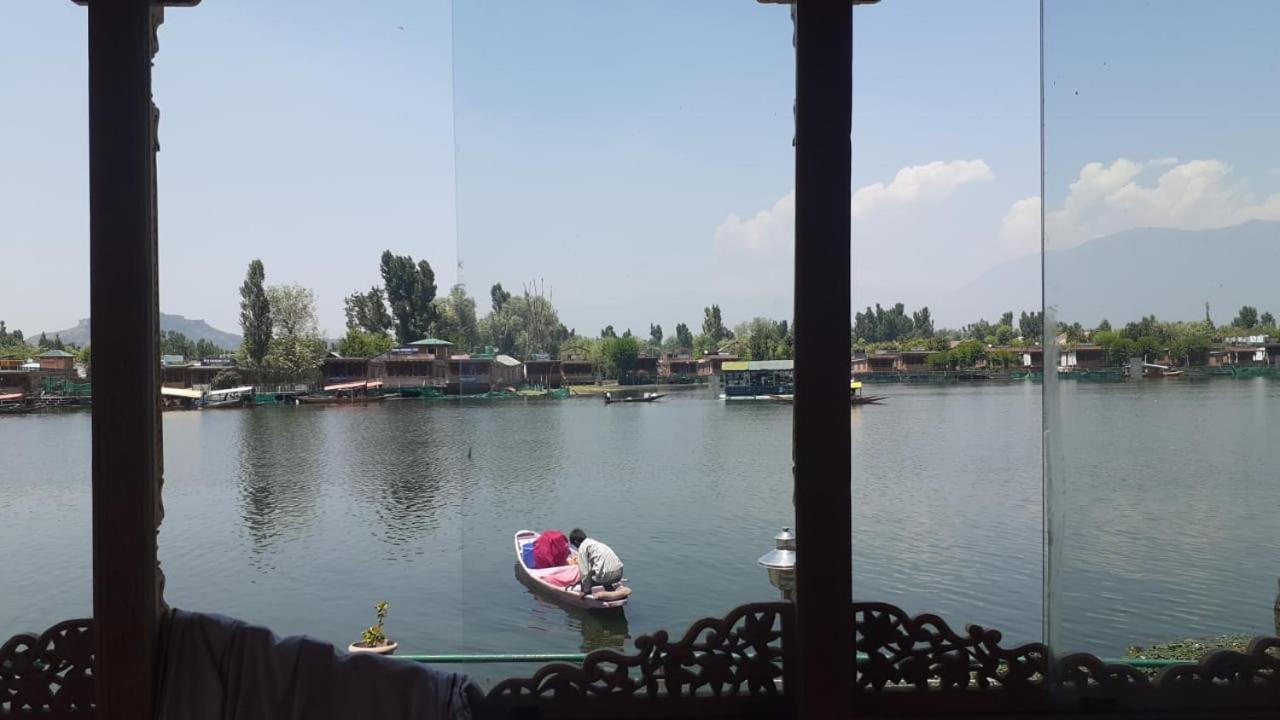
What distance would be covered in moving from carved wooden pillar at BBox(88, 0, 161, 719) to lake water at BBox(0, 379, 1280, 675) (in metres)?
0.80

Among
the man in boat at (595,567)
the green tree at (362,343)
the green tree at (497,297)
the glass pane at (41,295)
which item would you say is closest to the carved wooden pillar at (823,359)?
the green tree at (497,297)

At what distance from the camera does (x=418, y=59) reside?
14.2 metres

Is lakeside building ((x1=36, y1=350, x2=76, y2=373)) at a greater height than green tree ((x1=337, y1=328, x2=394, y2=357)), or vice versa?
green tree ((x1=337, y1=328, x2=394, y2=357))

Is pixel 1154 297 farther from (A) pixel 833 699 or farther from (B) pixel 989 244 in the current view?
(B) pixel 989 244

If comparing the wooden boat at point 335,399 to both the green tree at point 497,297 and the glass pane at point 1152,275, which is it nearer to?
the green tree at point 497,297

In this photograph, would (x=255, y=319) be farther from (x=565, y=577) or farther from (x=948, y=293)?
(x=565, y=577)

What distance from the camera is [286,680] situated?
1.99 m

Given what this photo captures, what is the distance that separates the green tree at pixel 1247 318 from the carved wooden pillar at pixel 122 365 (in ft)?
9.49

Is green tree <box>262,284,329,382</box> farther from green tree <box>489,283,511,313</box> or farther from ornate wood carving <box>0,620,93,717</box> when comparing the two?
ornate wood carving <box>0,620,93,717</box>

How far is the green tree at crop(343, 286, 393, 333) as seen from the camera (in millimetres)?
19156

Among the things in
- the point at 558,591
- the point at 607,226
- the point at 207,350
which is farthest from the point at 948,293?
the point at 207,350

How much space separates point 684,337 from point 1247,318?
4.81 m

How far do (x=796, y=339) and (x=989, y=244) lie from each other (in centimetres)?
973

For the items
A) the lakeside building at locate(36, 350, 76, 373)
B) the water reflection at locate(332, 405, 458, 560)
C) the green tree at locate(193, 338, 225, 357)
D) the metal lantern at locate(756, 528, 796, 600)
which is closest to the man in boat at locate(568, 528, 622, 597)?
the metal lantern at locate(756, 528, 796, 600)
